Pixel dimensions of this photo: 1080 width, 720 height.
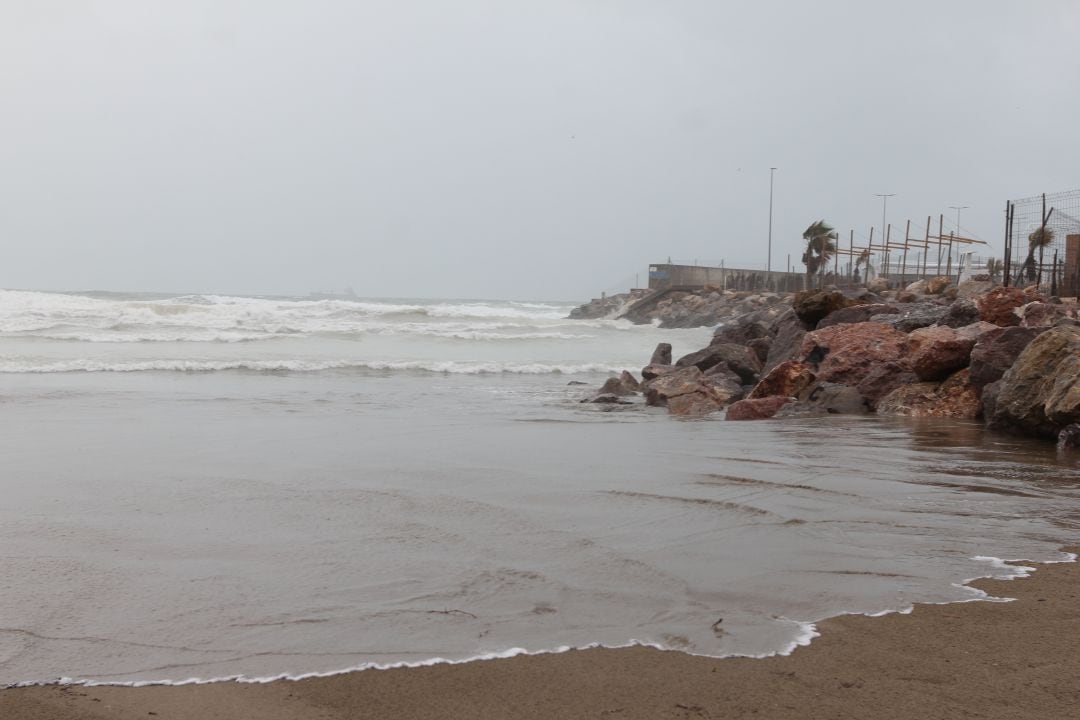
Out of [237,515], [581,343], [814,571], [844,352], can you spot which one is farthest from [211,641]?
[581,343]

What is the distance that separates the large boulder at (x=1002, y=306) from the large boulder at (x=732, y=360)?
3586 mm

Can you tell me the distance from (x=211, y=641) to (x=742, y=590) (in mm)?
2160

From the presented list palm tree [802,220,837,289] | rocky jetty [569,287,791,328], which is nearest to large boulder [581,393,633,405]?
rocky jetty [569,287,791,328]

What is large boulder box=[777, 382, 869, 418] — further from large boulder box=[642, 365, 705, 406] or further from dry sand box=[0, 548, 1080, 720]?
dry sand box=[0, 548, 1080, 720]

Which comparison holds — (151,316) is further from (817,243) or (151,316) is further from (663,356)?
(817,243)

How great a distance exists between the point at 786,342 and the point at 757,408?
3908 millimetres

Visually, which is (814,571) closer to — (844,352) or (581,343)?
(844,352)

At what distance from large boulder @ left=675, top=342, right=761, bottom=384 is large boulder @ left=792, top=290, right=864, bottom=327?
111 centimetres

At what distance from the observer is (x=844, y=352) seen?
39.7 feet

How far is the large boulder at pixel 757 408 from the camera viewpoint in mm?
11016

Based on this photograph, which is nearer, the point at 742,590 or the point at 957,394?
the point at 742,590

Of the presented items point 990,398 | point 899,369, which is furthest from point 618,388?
point 990,398

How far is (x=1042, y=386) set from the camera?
834 centimetres

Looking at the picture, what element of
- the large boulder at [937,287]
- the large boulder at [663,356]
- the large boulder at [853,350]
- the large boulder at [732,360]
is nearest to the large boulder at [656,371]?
the large boulder at [732,360]
